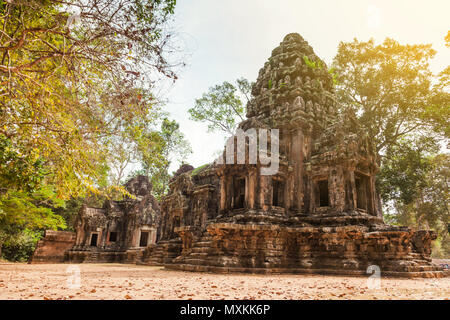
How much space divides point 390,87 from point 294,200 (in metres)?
11.9

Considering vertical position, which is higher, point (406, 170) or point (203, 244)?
point (406, 170)

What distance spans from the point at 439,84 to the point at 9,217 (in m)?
24.2

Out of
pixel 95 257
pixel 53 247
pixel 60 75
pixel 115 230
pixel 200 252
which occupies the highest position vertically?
pixel 60 75

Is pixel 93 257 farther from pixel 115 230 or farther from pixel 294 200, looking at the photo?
pixel 294 200

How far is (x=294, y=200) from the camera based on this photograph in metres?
13.3

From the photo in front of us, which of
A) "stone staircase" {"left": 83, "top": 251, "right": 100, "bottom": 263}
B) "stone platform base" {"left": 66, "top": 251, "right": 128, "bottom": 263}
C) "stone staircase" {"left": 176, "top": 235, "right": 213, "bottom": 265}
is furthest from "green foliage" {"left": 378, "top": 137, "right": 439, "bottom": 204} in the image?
"stone staircase" {"left": 83, "top": 251, "right": 100, "bottom": 263}

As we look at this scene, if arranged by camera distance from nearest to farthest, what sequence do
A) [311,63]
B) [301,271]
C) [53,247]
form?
[301,271], [311,63], [53,247]

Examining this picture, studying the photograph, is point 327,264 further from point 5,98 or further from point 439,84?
point 439,84

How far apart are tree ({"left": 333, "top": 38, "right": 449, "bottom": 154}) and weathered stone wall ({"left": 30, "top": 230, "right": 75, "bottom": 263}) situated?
22.5 m

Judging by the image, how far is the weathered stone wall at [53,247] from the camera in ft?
58.1

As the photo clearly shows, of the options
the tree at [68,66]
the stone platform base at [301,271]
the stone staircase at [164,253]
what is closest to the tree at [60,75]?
the tree at [68,66]

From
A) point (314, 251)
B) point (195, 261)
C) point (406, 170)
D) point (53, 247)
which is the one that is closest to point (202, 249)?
point (195, 261)

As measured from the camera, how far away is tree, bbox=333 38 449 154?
1823 cm
